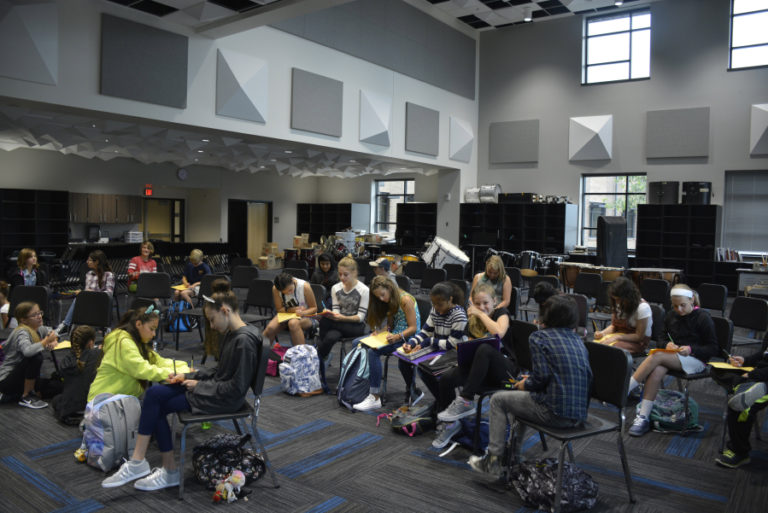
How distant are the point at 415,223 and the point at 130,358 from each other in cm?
1483

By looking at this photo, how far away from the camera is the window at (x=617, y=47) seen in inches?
570

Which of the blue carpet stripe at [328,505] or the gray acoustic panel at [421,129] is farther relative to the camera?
the gray acoustic panel at [421,129]

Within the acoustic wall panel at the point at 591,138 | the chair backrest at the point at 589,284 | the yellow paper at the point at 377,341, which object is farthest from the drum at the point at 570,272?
the yellow paper at the point at 377,341

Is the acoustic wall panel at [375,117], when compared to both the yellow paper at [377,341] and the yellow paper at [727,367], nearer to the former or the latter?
the yellow paper at [377,341]

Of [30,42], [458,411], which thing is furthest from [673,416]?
[30,42]

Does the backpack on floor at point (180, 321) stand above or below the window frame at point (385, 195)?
below

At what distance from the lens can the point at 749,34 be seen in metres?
13.2

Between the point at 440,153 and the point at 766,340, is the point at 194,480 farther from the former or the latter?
the point at 440,153

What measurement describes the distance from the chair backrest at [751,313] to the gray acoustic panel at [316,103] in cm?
766

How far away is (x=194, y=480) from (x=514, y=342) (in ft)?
7.94

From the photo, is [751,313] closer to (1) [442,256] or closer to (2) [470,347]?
(2) [470,347]

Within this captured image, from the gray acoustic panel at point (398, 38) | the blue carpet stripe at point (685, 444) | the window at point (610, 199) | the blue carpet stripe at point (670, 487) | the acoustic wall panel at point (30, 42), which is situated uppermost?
the gray acoustic panel at point (398, 38)

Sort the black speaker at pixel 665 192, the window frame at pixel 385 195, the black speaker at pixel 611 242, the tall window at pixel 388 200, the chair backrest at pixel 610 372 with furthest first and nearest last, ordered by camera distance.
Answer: the tall window at pixel 388 200
the window frame at pixel 385 195
the black speaker at pixel 665 192
the black speaker at pixel 611 242
the chair backrest at pixel 610 372

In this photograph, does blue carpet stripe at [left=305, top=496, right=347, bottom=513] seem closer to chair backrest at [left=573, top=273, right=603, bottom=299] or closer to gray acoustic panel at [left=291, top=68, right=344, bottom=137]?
chair backrest at [left=573, top=273, right=603, bottom=299]
